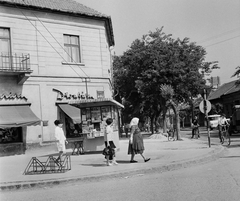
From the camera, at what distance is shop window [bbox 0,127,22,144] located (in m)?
18.2

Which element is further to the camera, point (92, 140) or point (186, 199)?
point (92, 140)

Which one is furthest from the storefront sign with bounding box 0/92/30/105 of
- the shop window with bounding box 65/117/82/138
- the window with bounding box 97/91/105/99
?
the window with bounding box 97/91/105/99

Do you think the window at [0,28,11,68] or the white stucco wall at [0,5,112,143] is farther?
the white stucco wall at [0,5,112,143]

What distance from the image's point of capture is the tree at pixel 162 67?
2997cm

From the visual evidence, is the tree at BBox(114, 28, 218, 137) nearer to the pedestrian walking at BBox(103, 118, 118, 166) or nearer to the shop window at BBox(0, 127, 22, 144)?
the shop window at BBox(0, 127, 22, 144)

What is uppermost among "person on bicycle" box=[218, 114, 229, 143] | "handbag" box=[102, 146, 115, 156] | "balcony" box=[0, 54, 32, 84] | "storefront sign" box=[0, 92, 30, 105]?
"balcony" box=[0, 54, 32, 84]

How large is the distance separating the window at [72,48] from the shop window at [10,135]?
5.39m

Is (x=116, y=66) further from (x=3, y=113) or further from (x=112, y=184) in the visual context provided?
(x=112, y=184)

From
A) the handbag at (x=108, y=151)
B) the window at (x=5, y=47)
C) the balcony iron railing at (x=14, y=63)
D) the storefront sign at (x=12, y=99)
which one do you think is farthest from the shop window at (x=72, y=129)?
the handbag at (x=108, y=151)

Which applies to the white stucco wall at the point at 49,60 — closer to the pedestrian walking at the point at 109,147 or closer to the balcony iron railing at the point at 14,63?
the balcony iron railing at the point at 14,63

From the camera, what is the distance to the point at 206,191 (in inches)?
272

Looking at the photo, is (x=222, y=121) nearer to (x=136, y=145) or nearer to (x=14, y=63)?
(x=136, y=145)

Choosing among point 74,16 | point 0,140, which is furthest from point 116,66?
point 0,140

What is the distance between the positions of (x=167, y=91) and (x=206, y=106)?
794 cm
